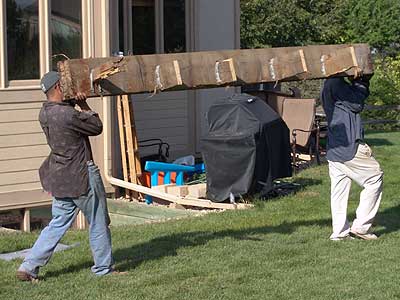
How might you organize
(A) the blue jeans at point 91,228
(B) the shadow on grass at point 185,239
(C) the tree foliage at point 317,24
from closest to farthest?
1. (A) the blue jeans at point 91,228
2. (B) the shadow on grass at point 185,239
3. (C) the tree foliage at point 317,24

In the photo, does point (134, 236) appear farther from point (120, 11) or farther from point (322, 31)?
point (322, 31)

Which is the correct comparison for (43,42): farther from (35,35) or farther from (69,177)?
(69,177)

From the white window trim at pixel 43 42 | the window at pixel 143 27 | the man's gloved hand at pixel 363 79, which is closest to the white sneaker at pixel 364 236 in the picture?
the man's gloved hand at pixel 363 79

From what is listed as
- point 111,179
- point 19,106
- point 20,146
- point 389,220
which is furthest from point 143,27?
point 389,220

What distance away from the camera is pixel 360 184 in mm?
9016

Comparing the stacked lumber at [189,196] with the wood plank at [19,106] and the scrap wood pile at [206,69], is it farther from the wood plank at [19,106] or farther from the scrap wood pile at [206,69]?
the scrap wood pile at [206,69]

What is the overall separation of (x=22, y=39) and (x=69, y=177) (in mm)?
5540

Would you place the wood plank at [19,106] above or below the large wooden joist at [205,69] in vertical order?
below

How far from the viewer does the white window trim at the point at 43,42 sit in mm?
12312

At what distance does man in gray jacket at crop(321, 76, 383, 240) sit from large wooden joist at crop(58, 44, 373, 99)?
286 millimetres

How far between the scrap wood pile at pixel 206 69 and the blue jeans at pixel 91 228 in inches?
28.2

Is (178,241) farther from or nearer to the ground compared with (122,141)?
nearer to the ground

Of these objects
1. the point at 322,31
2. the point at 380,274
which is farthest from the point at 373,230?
the point at 322,31

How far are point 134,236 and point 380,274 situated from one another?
300cm
